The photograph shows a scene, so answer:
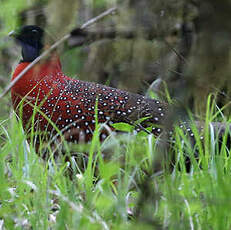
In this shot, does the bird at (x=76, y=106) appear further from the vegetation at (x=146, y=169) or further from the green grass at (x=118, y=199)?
the green grass at (x=118, y=199)

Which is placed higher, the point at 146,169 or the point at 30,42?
the point at 30,42

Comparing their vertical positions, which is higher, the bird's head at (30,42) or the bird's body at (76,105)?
the bird's head at (30,42)

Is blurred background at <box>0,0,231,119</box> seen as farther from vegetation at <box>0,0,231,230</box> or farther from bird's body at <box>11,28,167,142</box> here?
bird's body at <box>11,28,167,142</box>

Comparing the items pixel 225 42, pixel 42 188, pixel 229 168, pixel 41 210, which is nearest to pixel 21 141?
pixel 42 188

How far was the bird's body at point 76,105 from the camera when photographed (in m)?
3.27

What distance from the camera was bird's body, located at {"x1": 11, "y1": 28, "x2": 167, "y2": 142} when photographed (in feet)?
10.7

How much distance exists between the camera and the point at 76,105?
→ 3.39 metres

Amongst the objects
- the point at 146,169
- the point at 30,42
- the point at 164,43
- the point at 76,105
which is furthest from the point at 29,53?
the point at 164,43

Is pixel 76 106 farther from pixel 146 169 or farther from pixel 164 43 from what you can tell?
pixel 164 43

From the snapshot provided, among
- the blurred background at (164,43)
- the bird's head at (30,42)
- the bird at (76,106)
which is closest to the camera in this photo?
the blurred background at (164,43)

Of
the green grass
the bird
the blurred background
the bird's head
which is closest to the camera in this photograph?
the blurred background

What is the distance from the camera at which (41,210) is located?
6.39 ft

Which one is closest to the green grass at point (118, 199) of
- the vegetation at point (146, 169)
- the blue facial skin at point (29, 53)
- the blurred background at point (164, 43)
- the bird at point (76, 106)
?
the vegetation at point (146, 169)

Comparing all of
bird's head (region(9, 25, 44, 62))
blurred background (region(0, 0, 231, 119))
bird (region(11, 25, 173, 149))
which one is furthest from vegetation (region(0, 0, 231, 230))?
bird's head (region(9, 25, 44, 62))
